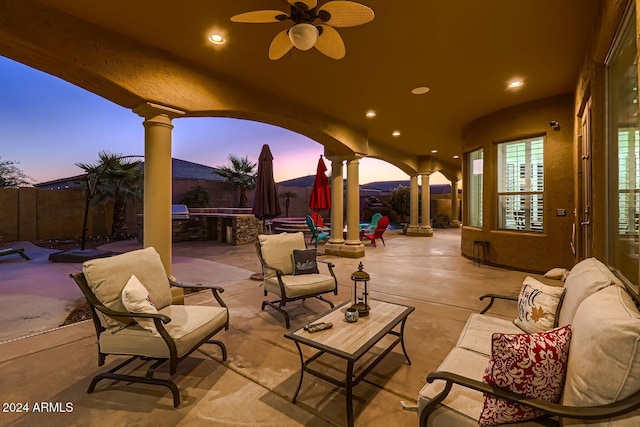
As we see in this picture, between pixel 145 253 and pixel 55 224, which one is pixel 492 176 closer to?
pixel 145 253

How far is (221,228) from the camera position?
347 inches

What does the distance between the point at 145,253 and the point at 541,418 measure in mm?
2668

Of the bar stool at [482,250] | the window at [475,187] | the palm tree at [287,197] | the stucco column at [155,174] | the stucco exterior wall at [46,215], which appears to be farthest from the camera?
the palm tree at [287,197]

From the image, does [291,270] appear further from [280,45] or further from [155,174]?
[280,45]

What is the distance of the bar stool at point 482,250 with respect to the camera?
5.61 meters

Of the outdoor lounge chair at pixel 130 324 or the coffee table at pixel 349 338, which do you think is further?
the outdoor lounge chair at pixel 130 324

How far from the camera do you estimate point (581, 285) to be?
1524mm

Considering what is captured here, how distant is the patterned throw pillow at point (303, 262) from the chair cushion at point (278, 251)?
97mm

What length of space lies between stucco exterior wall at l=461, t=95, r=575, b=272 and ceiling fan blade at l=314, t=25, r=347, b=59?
14.1ft

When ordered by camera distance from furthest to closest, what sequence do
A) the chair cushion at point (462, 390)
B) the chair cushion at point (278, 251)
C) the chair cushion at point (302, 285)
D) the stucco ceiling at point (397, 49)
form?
the chair cushion at point (278, 251), the chair cushion at point (302, 285), the stucco ceiling at point (397, 49), the chair cushion at point (462, 390)

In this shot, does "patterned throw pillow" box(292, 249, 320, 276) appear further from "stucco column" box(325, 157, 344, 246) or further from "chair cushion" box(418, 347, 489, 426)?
"stucco column" box(325, 157, 344, 246)

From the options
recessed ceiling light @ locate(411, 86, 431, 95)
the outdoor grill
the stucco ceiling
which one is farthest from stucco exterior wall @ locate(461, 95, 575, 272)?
the outdoor grill

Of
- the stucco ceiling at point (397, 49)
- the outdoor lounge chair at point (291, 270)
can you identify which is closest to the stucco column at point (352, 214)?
the stucco ceiling at point (397, 49)

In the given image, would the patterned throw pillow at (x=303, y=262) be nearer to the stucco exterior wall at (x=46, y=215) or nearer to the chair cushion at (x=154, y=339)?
the chair cushion at (x=154, y=339)
